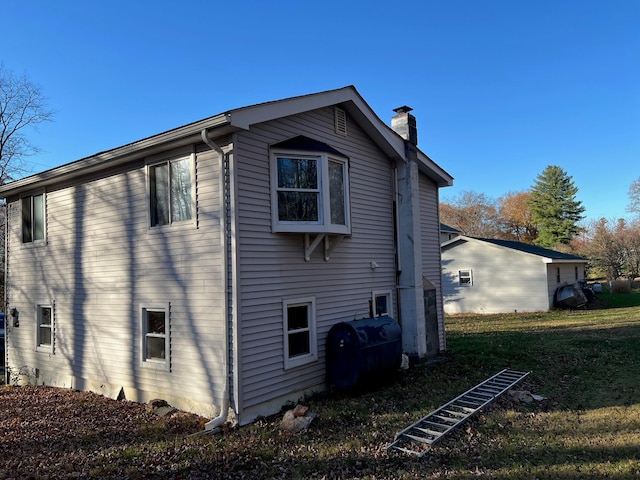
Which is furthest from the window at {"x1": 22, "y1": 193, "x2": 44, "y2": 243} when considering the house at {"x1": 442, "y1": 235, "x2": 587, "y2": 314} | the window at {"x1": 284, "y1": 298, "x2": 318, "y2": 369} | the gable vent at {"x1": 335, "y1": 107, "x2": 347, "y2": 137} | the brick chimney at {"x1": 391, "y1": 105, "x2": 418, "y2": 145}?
the house at {"x1": 442, "y1": 235, "x2": 587, "y2": 314}

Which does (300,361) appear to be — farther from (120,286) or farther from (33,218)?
(33,218)

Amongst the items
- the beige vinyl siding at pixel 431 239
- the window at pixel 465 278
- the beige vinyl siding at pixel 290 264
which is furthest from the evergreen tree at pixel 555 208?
the beige vinyl siding at pixel 290 264

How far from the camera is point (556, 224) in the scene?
174 feet

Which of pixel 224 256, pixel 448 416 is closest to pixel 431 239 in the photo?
pixel 448 416

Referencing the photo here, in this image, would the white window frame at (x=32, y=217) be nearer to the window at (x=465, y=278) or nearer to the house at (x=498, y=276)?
the house at (x=498, y=276)

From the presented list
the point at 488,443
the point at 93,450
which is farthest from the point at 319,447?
the point at 93,450

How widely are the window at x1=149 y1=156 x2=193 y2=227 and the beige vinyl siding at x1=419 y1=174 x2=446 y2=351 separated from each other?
21.6 feet

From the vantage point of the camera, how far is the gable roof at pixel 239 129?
726 centimetres

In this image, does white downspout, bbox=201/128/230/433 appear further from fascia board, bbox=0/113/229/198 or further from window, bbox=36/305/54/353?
window, bbox=36/305/54/353

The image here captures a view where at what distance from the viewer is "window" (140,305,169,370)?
8.25 meters

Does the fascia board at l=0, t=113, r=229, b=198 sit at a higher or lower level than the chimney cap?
lower

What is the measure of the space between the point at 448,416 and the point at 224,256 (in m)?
4.40

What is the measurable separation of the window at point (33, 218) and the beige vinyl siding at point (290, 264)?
272 inches

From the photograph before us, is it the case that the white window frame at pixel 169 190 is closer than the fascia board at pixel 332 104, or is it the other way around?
the fascia board at pixel 332 104
